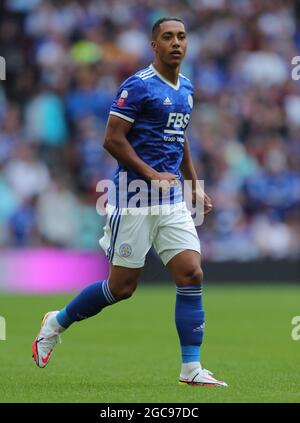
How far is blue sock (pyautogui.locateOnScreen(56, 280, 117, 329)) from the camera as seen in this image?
7.53m

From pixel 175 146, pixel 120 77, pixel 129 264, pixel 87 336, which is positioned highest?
pixel 120 77

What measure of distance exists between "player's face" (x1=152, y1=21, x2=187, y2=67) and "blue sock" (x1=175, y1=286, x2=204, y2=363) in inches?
59.3

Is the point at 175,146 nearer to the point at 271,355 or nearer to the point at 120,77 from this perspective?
the point at 271,355

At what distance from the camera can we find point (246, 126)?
19.2m

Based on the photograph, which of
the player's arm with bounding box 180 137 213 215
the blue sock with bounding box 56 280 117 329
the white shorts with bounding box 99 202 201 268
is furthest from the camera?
the player's arm with bounding box 180 137 213 215

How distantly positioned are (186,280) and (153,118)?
109 cm

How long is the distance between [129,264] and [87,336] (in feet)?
11.8

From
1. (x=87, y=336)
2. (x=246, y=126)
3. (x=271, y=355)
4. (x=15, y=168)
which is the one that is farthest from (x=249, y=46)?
(x=271, y=355)

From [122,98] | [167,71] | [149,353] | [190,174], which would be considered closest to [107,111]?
[149,353]

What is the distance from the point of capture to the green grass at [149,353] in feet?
22.1

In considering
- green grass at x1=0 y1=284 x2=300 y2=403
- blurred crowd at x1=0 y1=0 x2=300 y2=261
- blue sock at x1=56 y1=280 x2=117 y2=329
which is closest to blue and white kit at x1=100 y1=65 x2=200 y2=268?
blue sock at x1=56 y1=280 x2=117 y2=329

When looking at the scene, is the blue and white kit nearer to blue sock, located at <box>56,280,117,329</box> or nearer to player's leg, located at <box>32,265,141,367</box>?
player's leg, located at <box>32,265,141,367</box>

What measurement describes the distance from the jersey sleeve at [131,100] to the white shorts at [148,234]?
64cm
